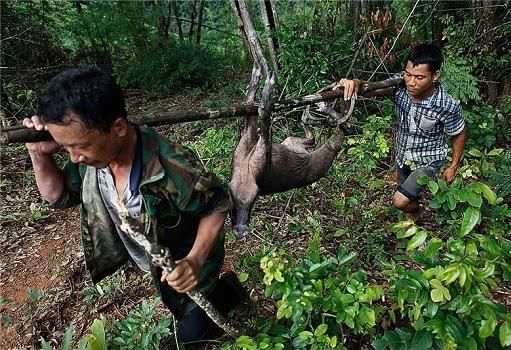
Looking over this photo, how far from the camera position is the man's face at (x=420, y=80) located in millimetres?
3086

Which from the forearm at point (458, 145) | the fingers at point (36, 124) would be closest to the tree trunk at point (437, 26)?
the forearm at point (458, 145)

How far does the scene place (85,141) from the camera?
5.01 feet

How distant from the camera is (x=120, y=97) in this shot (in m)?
1.58

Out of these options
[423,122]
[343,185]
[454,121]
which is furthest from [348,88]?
[343,185]

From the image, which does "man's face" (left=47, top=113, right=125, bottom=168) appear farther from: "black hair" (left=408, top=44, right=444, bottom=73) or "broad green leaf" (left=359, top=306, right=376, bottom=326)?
"black hair" (left=408, top=44, right=444, bottom=73)

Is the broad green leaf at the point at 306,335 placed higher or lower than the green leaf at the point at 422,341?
higher

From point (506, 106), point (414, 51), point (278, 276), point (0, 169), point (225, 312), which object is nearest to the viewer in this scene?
point (278, 276)

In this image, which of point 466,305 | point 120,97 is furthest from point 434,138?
point 120,97

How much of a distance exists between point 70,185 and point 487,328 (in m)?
1.89

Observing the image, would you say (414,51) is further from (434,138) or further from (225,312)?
(225,312)

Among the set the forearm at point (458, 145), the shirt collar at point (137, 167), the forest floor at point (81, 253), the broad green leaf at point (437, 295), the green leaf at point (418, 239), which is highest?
the shirt collar at point (137, 167)

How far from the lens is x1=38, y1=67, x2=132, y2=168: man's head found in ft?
4.85

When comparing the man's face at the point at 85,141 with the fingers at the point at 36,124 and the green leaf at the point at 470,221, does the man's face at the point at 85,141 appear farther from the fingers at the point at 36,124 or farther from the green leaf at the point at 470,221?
the green leaf at the point at 470,221

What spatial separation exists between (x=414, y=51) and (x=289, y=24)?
2.86 m
